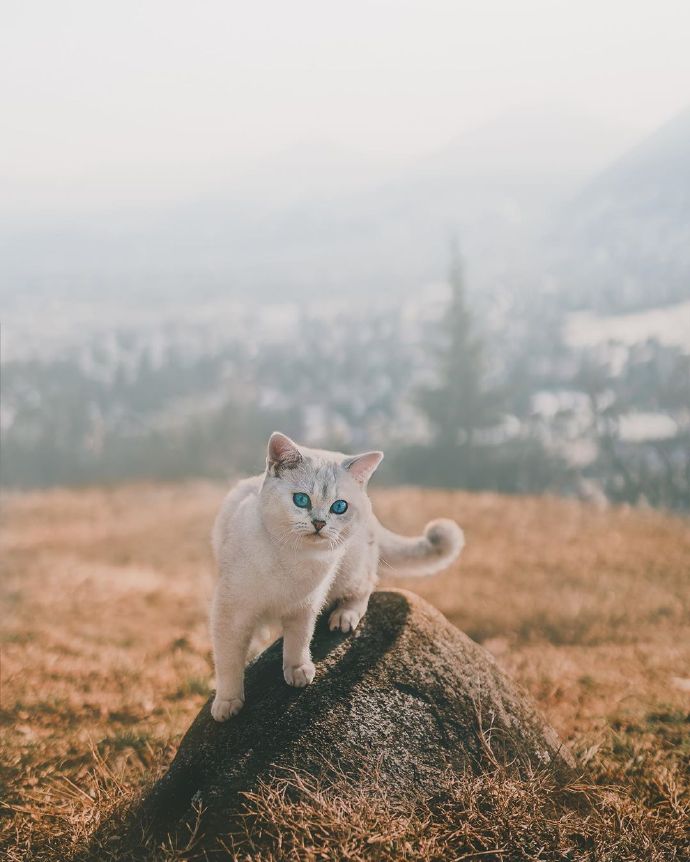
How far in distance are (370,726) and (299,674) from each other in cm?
35

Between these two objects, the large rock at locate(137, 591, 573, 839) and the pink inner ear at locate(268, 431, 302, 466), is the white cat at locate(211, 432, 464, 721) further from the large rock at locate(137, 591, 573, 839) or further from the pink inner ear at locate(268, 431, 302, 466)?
the large rock at locate(137, 591, 573, 839)

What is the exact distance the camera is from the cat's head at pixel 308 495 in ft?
9.91

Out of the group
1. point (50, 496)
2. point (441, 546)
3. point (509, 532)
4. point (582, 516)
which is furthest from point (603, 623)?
point (50, 496)

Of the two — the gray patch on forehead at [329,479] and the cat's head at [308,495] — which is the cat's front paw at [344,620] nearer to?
the cat's head at [308,495]

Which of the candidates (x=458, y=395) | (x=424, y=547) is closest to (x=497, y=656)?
(x=424, y=547)

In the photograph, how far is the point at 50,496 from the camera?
12.5 meters

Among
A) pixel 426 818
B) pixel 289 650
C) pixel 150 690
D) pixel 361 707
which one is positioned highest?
pixel 289 650

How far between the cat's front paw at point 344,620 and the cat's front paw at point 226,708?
570 millimetres

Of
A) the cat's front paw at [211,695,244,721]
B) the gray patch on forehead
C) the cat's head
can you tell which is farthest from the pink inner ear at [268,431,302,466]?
the cat's front paw at [211,695,244,721]

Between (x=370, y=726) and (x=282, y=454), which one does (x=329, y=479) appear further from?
(x=370, y=726)

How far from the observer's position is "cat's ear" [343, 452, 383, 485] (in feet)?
10.5

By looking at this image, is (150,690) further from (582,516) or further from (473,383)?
(473,383)

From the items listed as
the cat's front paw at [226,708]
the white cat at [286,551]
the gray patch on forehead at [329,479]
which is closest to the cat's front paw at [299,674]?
the white cat at [286,551]

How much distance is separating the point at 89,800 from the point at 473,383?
527 inches
